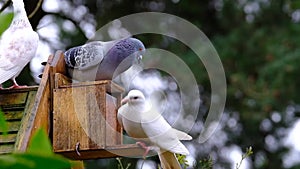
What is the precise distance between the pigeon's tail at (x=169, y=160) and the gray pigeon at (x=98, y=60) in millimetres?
350

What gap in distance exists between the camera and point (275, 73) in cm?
718

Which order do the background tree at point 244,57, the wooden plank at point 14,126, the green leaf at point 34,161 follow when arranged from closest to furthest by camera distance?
1. the green leaf at point 34,161
2. the wooden plank at point 14,126
3. the background tree at point 244,57

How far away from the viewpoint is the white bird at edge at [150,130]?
1981mm

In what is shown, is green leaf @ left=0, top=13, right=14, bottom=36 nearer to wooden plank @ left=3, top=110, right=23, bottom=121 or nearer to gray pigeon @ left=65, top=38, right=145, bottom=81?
wooden plank @ left=3, top=110, right=23, bottom=121

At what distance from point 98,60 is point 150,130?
0.35 m

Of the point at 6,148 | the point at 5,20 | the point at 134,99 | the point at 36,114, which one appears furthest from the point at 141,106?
the point at 5,20

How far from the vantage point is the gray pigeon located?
2.11 metres

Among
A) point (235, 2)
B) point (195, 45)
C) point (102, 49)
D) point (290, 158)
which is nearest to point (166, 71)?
point (195, 45)

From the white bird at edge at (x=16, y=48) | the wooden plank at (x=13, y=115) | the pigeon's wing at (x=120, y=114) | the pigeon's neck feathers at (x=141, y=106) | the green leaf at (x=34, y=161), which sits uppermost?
the white bird at edge at (x=16, y=48)

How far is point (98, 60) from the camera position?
7.07 ft

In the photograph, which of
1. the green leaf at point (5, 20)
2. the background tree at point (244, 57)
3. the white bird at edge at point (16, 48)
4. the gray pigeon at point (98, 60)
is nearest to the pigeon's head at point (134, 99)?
the gray pigeon at point (98, 60)

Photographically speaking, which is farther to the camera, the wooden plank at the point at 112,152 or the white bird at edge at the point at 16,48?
the white bird at edge at the point at 16,48

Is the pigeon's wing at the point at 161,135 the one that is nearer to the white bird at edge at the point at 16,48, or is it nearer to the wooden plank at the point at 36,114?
the wooden plank at the point at 36,114

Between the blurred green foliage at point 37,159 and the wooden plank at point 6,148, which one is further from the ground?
the wooden plank at point 6,148
